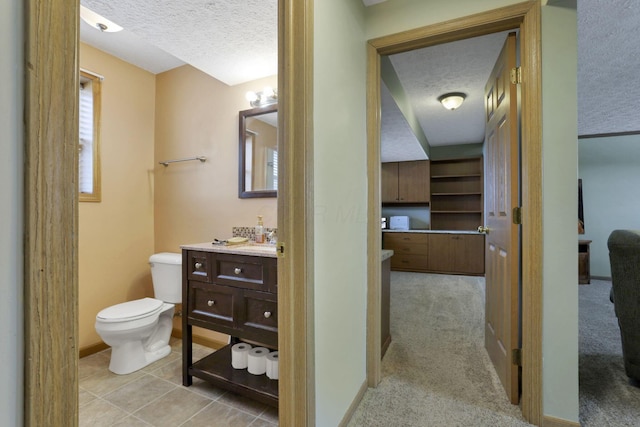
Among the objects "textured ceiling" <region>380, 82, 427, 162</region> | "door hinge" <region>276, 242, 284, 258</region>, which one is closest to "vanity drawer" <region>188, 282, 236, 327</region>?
"door hinge" <region>276, 242, 284, 258</region>

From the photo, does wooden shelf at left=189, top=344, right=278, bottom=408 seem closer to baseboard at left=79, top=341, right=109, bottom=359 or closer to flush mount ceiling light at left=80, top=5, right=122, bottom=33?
baseboard at left=79, top=341, right=109, bottom=359

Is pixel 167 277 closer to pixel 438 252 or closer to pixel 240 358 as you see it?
pixel 240 358

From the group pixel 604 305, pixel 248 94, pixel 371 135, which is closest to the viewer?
pixel 371 135

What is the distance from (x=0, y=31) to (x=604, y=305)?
4894mm

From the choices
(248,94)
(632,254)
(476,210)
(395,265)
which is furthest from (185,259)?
(476,210)

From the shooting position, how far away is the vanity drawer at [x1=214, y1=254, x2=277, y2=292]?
1546 mm

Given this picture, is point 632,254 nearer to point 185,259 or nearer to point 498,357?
point 498,357

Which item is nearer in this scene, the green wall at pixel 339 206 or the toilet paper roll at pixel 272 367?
the green wall at pixel 339 206

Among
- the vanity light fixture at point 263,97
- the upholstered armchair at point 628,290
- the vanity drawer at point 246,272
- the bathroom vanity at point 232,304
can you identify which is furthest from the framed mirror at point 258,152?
the upholstered armchair at point 628,290

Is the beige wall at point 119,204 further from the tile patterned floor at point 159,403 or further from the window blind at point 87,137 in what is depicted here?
the tile patterned floor at point 159,403

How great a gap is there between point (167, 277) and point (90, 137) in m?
1.25

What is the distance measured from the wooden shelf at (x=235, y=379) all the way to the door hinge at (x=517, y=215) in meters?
1.58

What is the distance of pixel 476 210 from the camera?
17.9ft

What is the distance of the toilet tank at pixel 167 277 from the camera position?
7.43ft
